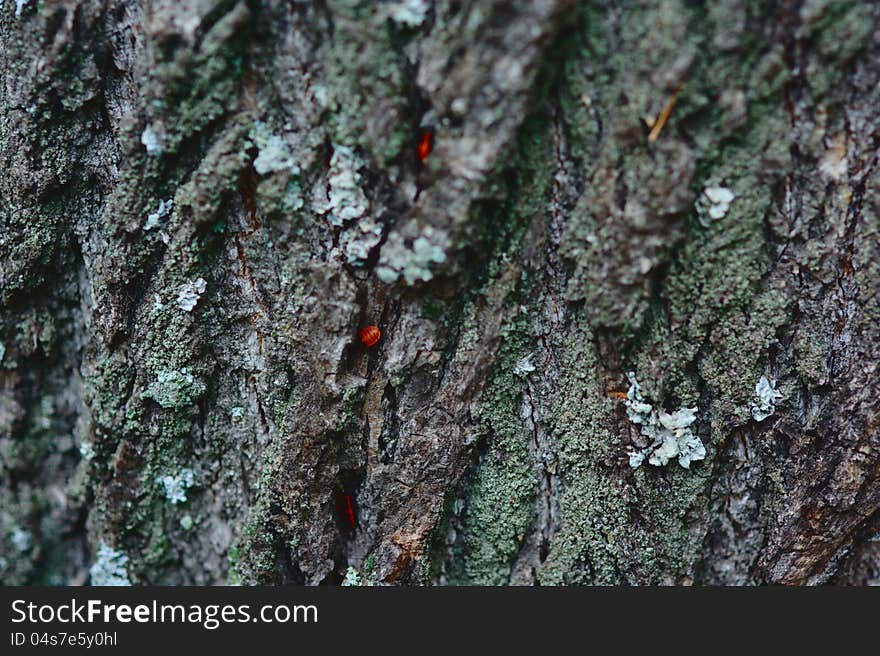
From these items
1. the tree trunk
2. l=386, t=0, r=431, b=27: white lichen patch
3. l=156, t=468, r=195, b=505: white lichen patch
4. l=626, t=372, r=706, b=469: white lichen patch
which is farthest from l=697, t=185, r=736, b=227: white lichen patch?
l=156, t=468, r=195, b=505: white lichen patch

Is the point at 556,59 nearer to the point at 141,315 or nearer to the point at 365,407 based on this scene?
the point at 365,407

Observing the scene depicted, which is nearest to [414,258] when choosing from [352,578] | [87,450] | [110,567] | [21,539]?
[352,578]

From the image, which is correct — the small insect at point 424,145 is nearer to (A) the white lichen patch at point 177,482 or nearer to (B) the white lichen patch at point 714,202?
(B) the white lichen patch at point 714,202

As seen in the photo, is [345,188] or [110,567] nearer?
[345,188]

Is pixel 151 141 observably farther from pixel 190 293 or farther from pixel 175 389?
pixel 175 389

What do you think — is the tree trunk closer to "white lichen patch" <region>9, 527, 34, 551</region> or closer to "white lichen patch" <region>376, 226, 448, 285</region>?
"white lichen patch" <region>376, 226, 448, 285</region>

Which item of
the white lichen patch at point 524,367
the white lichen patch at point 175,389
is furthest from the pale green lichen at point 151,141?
the white lichen patch at point 524,367
